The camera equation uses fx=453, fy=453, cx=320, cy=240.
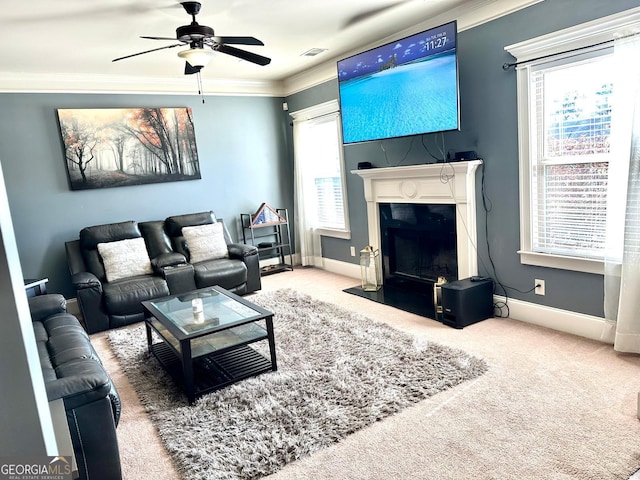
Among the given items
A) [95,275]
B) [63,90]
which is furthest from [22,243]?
[63,90]

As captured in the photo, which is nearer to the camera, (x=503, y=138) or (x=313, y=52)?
(x=503, y=138)

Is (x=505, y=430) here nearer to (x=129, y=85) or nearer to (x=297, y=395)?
(x=297, y=395)

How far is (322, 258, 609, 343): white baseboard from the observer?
125 inches

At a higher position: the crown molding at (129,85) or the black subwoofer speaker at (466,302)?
the crown molding at (129,85)

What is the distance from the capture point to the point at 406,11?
3.72 metres

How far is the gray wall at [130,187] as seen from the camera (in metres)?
4.66

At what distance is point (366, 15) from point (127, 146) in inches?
120

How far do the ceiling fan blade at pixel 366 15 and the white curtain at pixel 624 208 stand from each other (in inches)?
65.1

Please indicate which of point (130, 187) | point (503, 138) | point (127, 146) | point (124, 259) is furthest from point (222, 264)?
point (503, 138)

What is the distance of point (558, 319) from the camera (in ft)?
11.2

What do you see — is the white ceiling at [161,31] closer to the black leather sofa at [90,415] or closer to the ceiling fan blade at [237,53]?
the ceiling fan blade at [237,53]

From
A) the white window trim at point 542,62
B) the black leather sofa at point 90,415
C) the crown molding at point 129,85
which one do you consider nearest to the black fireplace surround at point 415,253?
the white window trim at point 542,62

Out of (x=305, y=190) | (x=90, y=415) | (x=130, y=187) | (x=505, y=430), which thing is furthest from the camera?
(x=305, y=190)

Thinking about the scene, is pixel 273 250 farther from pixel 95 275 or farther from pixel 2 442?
pixel 2 442
